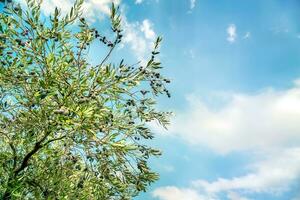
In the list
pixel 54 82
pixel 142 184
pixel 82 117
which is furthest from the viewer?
pixel 142 184

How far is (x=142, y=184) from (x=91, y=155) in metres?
2.02

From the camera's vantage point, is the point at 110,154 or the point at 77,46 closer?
the point at 110,154

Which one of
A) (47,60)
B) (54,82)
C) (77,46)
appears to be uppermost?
(77,46)

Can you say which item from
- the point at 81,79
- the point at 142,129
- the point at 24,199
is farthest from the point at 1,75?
the point at 24,199

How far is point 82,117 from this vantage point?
37.4 feet

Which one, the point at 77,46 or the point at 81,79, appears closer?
the point at 81,79

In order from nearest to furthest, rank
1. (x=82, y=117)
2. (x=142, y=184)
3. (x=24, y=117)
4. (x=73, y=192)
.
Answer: (x=82, y=117), (x=24, y=117), (x=142, y=184), (x=73, y=192)

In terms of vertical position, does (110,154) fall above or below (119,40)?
below

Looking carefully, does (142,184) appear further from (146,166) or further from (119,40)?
(119,40)

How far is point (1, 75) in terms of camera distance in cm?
1325

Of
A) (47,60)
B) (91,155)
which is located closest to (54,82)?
(47,60)

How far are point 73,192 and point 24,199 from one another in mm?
2184

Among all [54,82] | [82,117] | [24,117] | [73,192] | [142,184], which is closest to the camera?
[82,117]

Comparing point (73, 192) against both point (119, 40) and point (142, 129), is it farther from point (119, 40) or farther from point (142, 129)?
point (119, 40)
